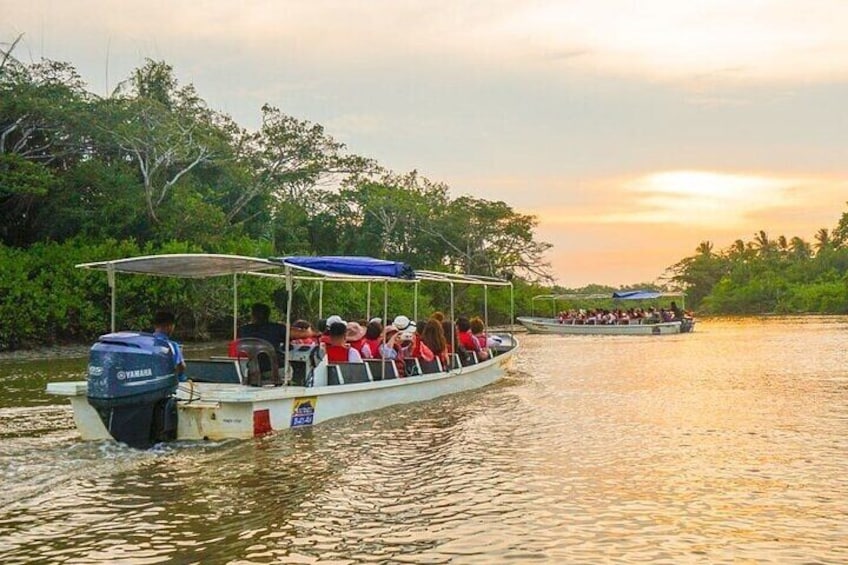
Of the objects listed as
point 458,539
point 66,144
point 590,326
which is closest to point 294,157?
point 66,144

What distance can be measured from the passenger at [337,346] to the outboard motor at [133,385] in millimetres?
3230

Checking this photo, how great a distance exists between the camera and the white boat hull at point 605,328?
42.0 m

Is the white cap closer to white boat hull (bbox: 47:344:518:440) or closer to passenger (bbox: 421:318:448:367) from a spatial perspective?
passenger (bbox: 421:318:448:367)

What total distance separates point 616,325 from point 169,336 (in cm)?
3546

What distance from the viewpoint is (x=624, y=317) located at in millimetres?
45094

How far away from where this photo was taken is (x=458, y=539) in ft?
21.1

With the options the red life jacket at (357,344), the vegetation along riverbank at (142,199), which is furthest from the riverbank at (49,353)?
the red life jacket at (357,344)

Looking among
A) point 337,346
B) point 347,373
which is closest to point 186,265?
point 337,346

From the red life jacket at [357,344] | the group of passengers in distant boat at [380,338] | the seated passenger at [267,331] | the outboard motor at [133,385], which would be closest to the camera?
the outboard motor at [133,385]

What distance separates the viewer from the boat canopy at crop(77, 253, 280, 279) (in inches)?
408

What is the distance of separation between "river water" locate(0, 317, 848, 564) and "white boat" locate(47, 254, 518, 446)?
0.77 ft

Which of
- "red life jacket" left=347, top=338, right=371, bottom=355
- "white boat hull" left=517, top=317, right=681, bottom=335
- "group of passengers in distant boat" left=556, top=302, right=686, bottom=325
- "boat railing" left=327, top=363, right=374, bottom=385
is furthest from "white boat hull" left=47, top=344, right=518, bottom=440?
"group of passengers in distant boat" left=556, top=302, right=686, bottom=325

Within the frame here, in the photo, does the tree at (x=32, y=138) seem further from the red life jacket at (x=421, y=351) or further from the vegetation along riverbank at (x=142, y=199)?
the red life jacket at (x=421, y=351)

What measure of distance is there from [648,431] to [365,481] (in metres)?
4.64
